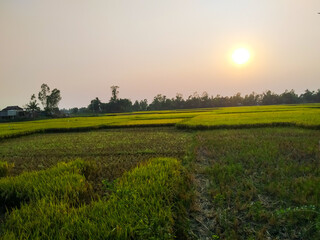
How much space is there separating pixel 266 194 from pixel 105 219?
292cm

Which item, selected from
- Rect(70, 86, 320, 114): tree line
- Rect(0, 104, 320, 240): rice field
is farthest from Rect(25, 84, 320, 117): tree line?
Rect(0, 104, 320, 240): rice field

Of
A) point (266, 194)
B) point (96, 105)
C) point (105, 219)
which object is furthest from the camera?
point (96, 105)

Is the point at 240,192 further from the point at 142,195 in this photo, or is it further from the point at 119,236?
the point at 119,236

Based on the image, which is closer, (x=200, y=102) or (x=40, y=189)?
(x=40, y=189)

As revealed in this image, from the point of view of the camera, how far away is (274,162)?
16.5ft

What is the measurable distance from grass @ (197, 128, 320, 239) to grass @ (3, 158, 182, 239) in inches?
35.7

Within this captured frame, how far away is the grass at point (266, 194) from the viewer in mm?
2473

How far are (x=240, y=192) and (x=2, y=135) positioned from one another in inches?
603

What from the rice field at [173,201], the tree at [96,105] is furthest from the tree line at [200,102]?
the rice field at [173,201]

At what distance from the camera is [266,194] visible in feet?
11.2

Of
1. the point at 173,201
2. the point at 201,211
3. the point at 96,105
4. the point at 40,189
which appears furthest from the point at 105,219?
the point at 96,105

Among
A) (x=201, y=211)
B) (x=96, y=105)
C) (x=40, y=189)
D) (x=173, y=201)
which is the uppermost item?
(x=96, y=105)

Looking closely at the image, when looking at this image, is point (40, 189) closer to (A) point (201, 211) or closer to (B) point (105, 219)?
(B) point (105, 219)

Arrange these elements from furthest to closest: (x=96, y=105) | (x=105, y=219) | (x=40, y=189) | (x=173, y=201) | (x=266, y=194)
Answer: (x=96, y=105) → (x=266, y=194) → (x=40, y=189) → (x=173, y=201) → (x=105, y=219)
